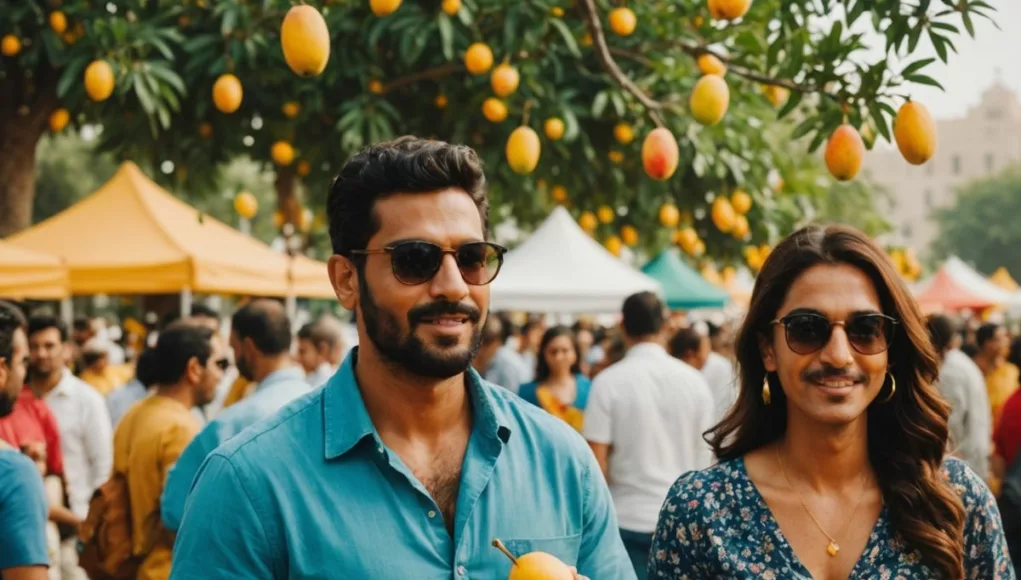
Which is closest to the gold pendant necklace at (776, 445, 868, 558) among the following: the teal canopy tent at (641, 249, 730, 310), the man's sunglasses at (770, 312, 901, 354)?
the man's sunglasses at (770, 312, 901, 354)

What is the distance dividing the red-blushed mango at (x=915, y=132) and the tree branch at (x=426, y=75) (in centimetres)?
464

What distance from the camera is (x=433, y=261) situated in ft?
7.99

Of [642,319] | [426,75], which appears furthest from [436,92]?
[642,319]

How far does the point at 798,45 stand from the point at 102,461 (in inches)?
176

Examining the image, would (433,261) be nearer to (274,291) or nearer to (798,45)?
(798,45)

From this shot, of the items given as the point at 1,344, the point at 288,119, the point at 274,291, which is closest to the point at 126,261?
the point at 274,291

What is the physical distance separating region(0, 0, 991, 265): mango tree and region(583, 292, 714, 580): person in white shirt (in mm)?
1075

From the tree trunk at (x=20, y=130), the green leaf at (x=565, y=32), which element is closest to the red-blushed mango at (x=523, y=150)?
Answer: the green leaf at (x=565, y=32)

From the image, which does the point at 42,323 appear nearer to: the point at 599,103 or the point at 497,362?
the point at 599,103

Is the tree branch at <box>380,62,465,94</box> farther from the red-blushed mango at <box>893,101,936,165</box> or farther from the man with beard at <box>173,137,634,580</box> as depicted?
the man with beard at <box>173,137,634,580</box>

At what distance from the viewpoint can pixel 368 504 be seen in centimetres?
235

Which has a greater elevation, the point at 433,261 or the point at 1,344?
the point at 433,261

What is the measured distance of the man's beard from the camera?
2.39 metres

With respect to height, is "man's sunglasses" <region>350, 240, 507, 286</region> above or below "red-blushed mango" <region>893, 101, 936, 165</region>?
below
